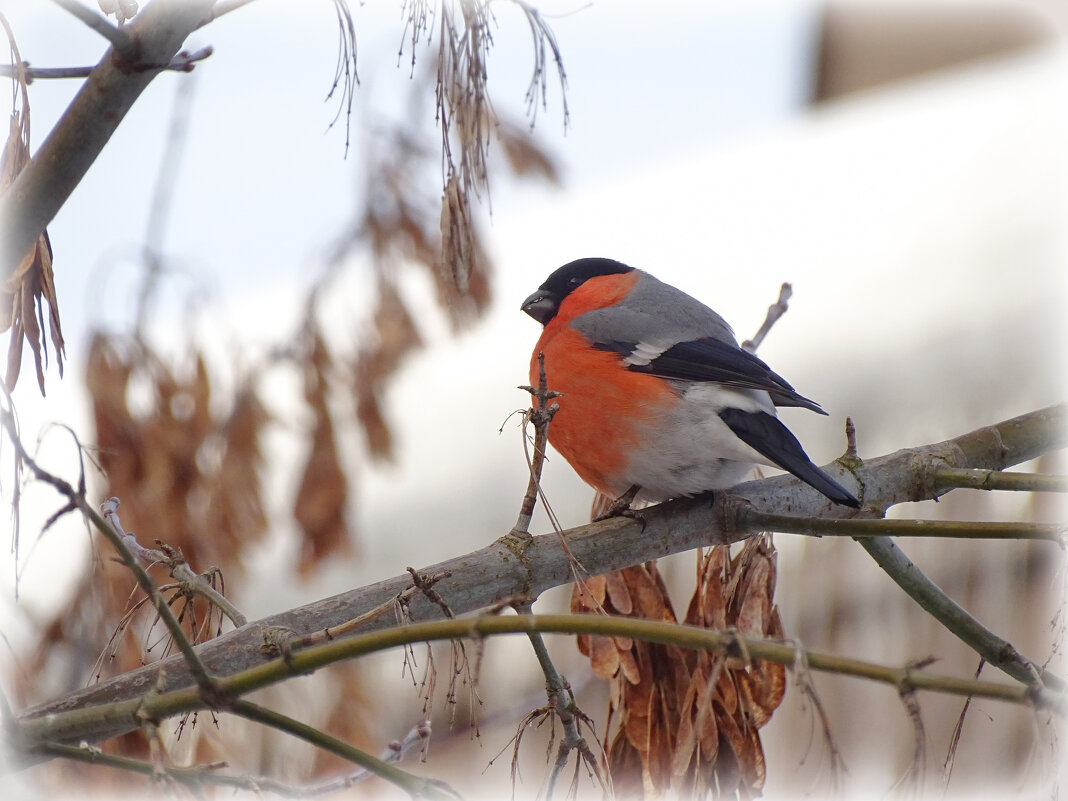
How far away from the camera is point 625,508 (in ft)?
5.57

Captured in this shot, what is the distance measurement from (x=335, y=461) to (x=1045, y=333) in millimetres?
2424

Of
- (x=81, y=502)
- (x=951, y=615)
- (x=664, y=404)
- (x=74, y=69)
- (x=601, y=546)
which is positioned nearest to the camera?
(x=81, y=502)

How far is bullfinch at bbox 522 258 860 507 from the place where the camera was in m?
1.74

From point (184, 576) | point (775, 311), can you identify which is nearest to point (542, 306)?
point (775, 311)

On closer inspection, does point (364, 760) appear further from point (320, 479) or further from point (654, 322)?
point (320, 479)

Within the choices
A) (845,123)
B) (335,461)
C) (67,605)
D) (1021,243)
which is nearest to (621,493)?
(335,461)

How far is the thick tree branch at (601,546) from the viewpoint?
1158 millimetres

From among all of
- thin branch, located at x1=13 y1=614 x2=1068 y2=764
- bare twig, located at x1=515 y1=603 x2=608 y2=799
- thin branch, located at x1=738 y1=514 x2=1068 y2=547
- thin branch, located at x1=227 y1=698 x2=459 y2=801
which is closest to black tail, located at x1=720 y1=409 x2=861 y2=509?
thin branch, located at x1=738 y1=514 x2=1068 y2=547

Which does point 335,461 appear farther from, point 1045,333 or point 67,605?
point 1045,333

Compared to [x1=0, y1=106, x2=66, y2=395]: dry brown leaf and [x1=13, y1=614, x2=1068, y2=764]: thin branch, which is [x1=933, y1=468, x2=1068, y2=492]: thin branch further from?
[x1=0, y1=106, x2=66, y2=395]: dry brown leaf

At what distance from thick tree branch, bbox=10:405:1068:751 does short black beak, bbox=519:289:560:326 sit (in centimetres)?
84

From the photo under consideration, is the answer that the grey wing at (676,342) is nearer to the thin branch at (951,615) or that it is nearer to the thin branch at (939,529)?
the thin branch at (951,615)

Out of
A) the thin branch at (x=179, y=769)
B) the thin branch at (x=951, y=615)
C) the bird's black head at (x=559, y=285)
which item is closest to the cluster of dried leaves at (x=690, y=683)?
the thin branch at (x=951, y=615)

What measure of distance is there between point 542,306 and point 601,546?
104cm
